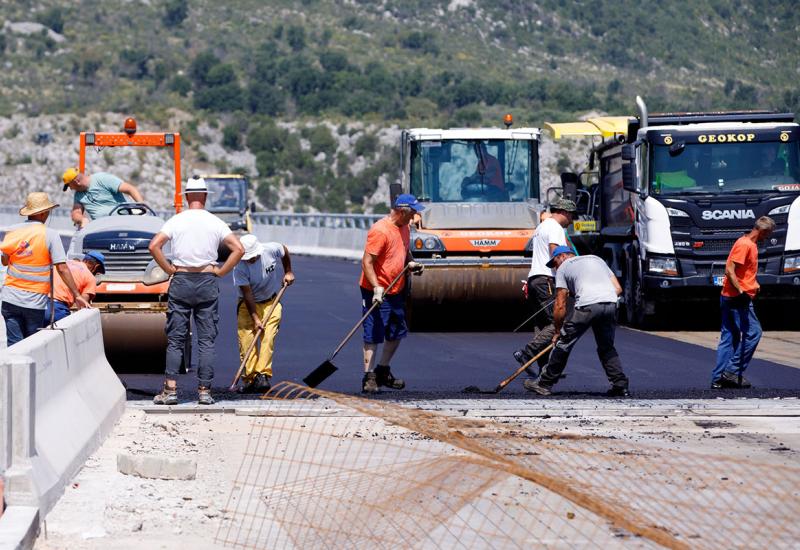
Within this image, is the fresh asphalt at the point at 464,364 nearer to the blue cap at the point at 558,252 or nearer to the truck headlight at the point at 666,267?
the truck headlight at the point at 666,267

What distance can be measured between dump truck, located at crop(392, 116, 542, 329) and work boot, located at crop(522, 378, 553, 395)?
605cm

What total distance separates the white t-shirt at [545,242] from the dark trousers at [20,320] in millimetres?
5363

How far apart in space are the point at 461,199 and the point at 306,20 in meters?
101

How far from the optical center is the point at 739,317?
49.0ft

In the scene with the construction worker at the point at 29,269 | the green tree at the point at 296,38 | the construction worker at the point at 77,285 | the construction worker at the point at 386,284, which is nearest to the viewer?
the construction worker at the point at 29,269

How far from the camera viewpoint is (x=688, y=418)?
12734 millimetres

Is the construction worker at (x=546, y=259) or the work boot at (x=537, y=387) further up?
the construction worker at (x=546, y=259)

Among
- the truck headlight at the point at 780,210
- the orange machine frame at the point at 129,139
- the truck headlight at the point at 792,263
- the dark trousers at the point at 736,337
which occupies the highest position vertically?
the orange machine frame at the point at 129,139

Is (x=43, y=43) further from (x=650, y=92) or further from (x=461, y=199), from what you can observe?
(x=461, y=199)

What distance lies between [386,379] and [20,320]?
3560mm

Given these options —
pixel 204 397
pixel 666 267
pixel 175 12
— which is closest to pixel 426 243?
pixel 666 267

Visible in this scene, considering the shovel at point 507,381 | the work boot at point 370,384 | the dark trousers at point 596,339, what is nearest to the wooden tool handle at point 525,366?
the shovel at point 507,381

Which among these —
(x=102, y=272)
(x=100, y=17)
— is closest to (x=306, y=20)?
(x=100, y=17)

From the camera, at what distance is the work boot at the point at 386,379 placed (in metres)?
14.3
